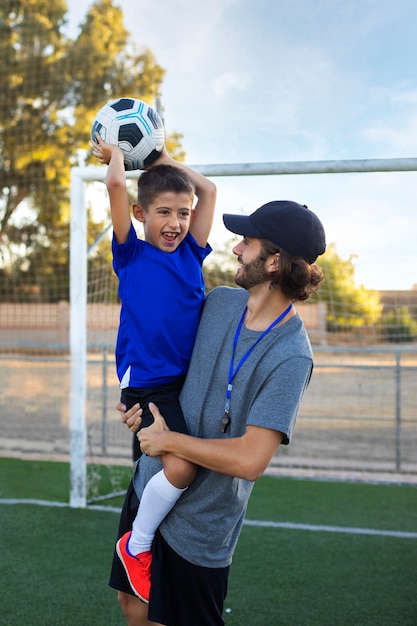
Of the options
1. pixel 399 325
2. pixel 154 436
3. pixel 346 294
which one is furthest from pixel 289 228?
pixel 399 325

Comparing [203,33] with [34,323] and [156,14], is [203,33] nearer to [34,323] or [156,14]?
[156,14]

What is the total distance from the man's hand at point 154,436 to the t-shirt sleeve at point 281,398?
0.30 m

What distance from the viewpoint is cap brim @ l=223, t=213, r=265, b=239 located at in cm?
221


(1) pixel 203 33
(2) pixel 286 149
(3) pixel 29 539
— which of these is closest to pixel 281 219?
(3) pixel 29 539

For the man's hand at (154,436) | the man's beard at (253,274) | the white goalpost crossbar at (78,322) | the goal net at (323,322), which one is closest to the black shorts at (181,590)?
the man's hand at (154,436)

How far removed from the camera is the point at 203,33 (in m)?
18.2

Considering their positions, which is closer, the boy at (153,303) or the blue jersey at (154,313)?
the boy at (153,303)

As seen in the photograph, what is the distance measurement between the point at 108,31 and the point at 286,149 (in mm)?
11712

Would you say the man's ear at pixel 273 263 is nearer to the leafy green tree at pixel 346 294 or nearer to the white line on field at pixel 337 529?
the white line on field at pixel 337 529

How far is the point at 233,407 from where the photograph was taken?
2.20 metres

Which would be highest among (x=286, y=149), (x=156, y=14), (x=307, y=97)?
(x=156, y=14)

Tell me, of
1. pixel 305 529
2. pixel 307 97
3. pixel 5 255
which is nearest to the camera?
pixel 305 529

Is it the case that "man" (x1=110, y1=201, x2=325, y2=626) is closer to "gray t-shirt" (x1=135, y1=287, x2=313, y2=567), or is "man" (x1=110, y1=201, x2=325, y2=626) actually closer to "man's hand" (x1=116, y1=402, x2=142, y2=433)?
"gray t-shirt" (x1=135, y1=287, x2=313, y2=567)

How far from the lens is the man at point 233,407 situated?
6.90ft
